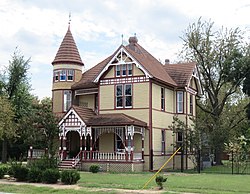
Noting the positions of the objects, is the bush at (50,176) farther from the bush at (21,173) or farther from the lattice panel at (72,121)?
the lattice panel at (72,121)

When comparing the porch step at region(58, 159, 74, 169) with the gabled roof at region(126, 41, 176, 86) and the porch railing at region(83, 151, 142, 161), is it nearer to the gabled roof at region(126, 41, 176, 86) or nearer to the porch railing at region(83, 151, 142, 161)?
the porch railing at region(83, 151, 142, 161)

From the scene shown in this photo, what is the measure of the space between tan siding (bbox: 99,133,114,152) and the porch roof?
1.81 metres

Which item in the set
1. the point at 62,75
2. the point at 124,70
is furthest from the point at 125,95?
the point at 62,75

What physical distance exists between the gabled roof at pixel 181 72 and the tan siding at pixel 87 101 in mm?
7915

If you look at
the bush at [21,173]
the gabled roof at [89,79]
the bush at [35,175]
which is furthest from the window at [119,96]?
the bush at [35,175]

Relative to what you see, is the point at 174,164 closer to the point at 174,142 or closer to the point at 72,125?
the point at 174,142

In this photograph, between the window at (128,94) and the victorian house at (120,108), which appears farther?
Result: the window at (128,94)

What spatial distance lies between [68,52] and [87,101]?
4.95 m

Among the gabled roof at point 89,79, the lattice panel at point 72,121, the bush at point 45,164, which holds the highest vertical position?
the gabled roof at point 89,79

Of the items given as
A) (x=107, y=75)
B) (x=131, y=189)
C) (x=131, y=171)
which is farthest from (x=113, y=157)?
(x=131, y=189)

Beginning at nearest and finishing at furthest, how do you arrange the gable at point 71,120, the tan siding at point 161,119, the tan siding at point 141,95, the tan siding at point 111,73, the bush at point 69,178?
the bush at point 69,178
the gable at point 71,120
the tan siding at point 141,95
the tan siding at point 161,119
the tan siding at point 111,73

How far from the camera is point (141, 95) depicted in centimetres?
3328

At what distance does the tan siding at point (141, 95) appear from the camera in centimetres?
3303

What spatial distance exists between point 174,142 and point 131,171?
27.2ft
